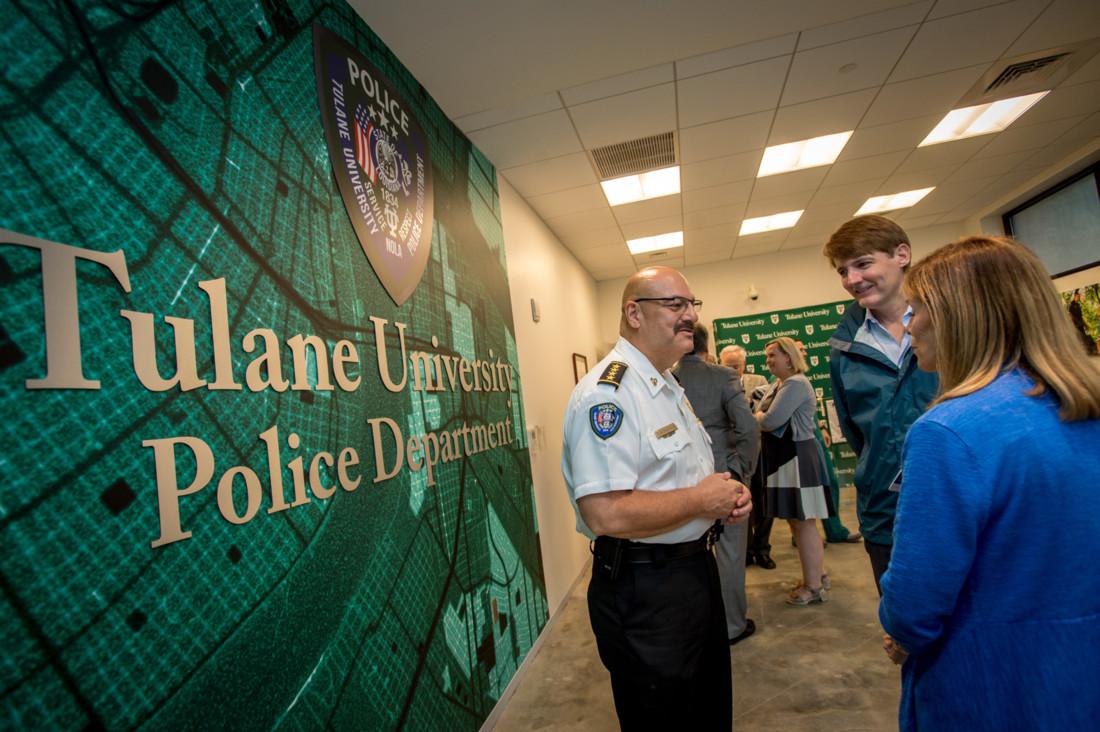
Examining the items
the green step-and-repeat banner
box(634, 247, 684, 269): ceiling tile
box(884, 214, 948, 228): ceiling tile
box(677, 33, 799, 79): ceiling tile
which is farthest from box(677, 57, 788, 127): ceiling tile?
box(884, 214, 948, 228): ceiling tile

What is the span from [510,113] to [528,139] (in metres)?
0.32

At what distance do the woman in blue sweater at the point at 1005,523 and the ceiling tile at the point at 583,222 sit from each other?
4033 millimetres

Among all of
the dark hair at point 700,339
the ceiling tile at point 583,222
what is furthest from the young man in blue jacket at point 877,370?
the ceiling tile at point 583,222

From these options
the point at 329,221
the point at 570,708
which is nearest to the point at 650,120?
the point at 329,221

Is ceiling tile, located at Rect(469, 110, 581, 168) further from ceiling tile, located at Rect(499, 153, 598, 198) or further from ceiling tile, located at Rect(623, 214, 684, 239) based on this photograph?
ceiling tile, located at Rect(623, 214, 684, 239)

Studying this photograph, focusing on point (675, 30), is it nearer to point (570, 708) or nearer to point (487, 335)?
point (487, 335)

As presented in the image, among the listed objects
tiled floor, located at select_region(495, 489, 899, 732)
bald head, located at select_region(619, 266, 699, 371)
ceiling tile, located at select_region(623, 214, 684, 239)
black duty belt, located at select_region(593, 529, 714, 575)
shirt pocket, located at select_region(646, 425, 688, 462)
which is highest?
ceiling tile, located at select_region(623, 214, 684, 239)

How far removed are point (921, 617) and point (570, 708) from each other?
200 cm

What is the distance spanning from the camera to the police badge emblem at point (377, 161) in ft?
5.91

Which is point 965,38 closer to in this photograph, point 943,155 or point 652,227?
point 943,155

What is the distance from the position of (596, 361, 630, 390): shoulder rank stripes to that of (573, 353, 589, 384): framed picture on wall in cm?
350

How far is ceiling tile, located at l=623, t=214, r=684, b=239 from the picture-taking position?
518 cm

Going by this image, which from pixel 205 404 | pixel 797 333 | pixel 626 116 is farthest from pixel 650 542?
pixel 797 333

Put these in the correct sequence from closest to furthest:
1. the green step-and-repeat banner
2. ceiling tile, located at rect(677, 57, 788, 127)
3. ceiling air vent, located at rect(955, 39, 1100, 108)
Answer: ceiling tile, located at rect(677, 57, 788, 127) < ceiling air vent, located at rect(955, 39, 1100, 108) < the green step-and-repeat banner
